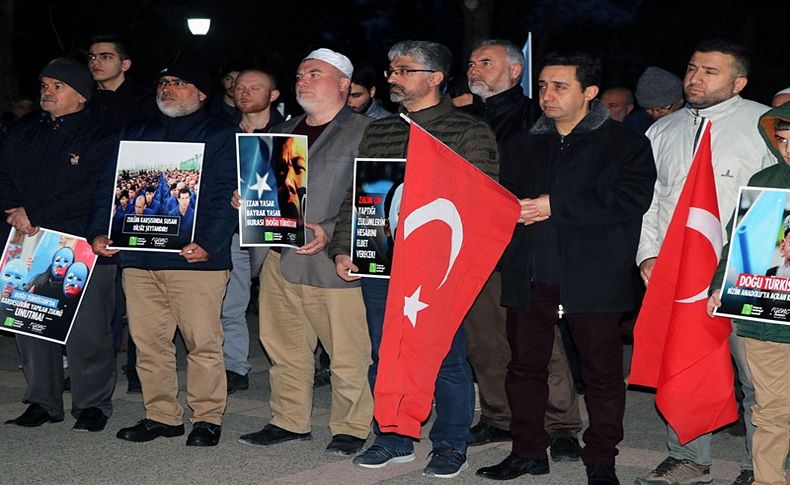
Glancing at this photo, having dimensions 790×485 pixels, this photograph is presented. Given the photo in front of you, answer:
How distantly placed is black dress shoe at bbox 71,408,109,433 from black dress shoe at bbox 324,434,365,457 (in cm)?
152

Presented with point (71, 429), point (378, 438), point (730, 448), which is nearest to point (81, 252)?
point (71, 429)

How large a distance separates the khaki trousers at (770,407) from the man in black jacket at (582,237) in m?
0.66

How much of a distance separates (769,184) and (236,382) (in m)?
4.40

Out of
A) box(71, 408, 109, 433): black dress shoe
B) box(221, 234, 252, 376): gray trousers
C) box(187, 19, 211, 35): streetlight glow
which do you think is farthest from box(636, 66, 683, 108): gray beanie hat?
box(187, 19, 211, 35): streetlight glow

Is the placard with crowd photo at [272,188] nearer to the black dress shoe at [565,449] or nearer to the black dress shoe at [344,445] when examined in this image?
the black dress shoe at [344,445]

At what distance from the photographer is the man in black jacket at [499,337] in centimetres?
680

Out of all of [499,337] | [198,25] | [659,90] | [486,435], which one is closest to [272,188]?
[499,337]

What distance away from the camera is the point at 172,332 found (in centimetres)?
717

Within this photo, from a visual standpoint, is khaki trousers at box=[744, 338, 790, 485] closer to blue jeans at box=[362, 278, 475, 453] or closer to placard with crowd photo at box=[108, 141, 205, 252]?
blue jeans at box=[362, 278, 475, 453]

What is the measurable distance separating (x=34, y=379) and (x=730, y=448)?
167 inches

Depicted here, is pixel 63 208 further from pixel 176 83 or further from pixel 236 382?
pixel 236 382

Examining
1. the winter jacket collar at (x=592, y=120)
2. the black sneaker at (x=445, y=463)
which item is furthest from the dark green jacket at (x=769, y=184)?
the black sneaker at (x=445, y=463)

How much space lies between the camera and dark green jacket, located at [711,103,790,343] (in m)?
5.46

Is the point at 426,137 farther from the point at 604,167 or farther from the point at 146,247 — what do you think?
the point at 146,247
